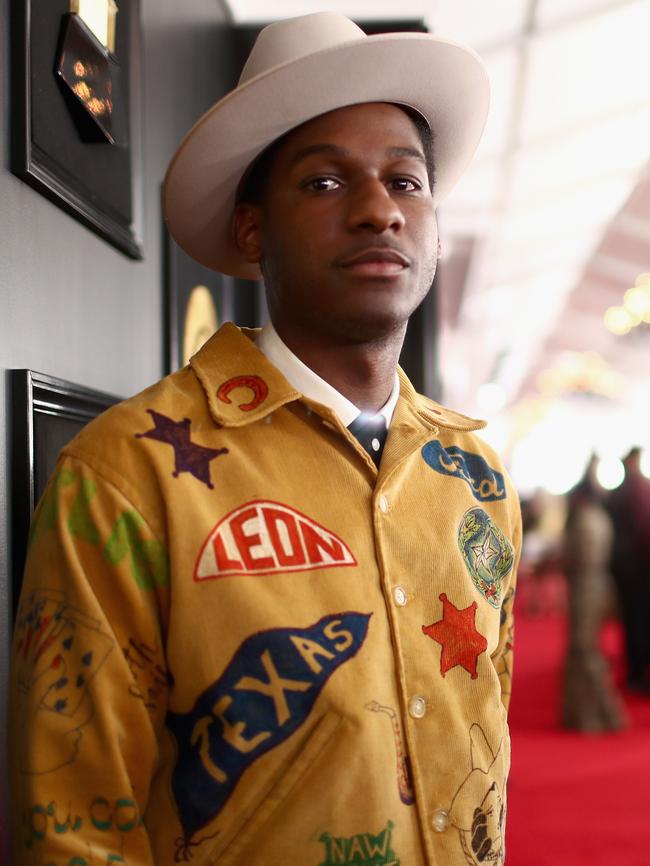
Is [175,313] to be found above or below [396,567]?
above

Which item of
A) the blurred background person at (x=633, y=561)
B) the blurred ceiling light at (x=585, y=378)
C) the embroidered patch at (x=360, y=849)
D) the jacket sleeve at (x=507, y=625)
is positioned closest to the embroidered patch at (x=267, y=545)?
the embroidered patch at (x=360, y=849)

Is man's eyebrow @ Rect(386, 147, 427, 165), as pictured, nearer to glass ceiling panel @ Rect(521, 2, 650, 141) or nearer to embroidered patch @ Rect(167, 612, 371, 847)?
embroidered patch @ Rect(167, 612, 371, 847)

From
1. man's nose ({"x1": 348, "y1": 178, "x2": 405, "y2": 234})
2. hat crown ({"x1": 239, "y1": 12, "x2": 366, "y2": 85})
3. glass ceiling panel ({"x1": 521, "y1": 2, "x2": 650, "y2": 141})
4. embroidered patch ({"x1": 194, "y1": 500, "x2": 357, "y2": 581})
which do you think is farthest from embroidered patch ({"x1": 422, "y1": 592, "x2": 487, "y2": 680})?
glass ceiling panel ({"x1": 521, "y1": 2, "x2": 650, "y2": 141})

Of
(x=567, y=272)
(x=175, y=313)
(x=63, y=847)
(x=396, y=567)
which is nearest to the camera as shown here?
(x=63, y=847)

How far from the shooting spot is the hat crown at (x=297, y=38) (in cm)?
145

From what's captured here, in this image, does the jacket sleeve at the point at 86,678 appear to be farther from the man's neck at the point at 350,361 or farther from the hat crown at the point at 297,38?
the hat crown at the point at 297,38

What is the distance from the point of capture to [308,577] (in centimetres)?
128

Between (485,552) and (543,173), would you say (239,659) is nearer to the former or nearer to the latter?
(485,552)

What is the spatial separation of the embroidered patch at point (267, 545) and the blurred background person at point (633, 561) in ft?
20.1

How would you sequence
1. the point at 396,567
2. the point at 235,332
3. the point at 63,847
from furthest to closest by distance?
1. the point at 235,332
2. the point at 396,567
3. the point at 63,847

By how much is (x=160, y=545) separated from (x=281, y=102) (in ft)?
2.10

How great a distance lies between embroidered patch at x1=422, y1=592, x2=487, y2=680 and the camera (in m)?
1.35

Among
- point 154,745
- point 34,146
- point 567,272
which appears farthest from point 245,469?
point 567,272

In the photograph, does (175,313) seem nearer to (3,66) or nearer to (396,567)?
(3,66)
